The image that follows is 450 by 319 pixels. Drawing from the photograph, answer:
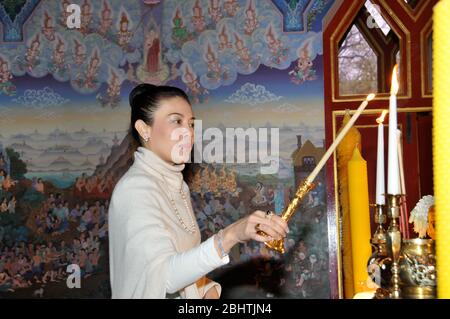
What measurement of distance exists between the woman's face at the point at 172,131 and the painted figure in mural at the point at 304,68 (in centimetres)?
174

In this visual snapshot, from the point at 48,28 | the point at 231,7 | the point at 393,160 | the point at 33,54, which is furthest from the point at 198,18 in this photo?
the point at 393,160

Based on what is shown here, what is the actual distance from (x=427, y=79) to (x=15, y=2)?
268 centimetres

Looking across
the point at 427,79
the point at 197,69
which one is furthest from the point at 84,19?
the point at 427,79

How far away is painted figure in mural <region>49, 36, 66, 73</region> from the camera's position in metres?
3.81

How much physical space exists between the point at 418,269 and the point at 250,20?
286 cm

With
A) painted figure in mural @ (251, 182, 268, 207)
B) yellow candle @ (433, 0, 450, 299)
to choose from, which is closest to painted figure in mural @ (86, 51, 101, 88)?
painted figure in mural @ (251, 182, 268, 207)

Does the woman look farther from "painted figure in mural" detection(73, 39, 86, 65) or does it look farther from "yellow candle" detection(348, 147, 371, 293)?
"painted figure in mural" detection(73, 39, 86, 65)

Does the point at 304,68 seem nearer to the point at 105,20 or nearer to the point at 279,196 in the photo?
the point at 279,196

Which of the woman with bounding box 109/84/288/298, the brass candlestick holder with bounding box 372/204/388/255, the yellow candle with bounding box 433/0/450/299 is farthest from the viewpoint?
the woman with bounding box 109/84/288/298

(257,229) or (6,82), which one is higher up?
(6,82)

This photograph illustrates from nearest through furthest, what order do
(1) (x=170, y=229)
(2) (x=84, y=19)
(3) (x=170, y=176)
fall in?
(1) (x=170, y=229)
(3) (x=170, y=176)
(2) (x=84, y=19)

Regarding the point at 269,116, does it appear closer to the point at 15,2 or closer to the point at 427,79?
the point at 427,79

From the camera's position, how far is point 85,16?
12.4ft

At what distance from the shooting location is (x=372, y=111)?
322 cm
